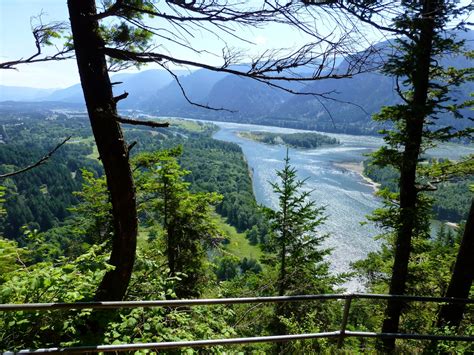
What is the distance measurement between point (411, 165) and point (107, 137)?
6217 mm

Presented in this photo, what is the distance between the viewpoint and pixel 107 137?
345cm

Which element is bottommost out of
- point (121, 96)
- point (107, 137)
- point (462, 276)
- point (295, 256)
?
point (295, 256)

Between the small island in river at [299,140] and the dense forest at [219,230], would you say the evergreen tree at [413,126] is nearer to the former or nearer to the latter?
the dense forest at [219,230]

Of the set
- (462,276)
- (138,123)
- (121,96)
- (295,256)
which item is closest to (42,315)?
(138,123)

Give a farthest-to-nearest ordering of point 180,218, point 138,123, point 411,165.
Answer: point 180,218 < point 411,165 < point 138,123

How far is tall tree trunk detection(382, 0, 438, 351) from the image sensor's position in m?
6.83

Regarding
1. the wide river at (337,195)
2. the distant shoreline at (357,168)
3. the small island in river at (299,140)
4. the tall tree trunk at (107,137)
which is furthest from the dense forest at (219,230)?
the small island in river at (299,140)

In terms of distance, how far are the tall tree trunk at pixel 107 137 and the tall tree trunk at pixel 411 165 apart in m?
5.51

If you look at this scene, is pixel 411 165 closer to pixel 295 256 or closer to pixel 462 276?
pixel 462 276

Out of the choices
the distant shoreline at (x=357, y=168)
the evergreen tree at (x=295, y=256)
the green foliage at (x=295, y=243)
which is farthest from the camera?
the distant shoreline at (x=357, y=168)

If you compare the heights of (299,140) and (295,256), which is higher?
(299,140)

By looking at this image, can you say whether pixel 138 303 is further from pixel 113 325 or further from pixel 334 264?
pixel 334 264

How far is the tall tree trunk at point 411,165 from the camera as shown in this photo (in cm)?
683

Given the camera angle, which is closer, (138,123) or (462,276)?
(138,123)
